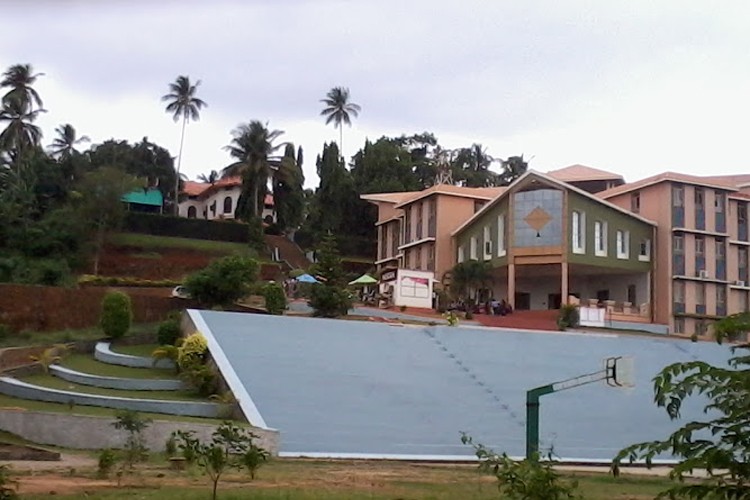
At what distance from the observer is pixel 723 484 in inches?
165

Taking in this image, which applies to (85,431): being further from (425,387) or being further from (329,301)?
(329,301)

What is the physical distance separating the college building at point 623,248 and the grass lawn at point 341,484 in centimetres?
2546

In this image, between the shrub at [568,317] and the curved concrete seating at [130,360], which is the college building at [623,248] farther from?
the curved concrete seating at [130,360]

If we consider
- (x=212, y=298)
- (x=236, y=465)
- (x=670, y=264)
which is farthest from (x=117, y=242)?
(x=236, y=465)

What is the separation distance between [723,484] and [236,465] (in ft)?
26.6

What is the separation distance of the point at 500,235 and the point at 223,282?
1751 centimetres

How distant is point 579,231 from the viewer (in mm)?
42906

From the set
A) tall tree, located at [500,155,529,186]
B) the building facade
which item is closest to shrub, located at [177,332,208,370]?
the building facade

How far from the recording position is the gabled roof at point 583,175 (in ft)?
168

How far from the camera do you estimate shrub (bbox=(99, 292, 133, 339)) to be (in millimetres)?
A: 28797

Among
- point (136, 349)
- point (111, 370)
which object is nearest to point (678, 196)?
point (136, 349)

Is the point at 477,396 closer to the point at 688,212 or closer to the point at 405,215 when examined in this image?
the point at 688,212

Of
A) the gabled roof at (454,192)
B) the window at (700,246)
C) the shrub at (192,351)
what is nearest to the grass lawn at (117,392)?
the shrub at (192,351)

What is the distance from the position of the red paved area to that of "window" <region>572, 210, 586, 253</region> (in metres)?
3.19
